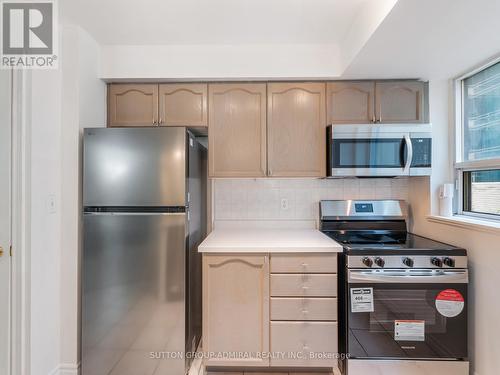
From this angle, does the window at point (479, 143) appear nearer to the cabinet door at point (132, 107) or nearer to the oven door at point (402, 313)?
the oven door at point (402, 313)

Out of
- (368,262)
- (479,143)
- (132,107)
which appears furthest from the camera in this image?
(132,107)

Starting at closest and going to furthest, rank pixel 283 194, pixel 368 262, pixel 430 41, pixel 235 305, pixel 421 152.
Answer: pixel 430 41, pixel 368 262, pixel 235 305, pixel 421 152, pixel 283 194

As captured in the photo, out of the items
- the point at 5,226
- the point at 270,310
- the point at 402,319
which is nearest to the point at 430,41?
the point at 402,319

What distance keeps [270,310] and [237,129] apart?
4.42ft

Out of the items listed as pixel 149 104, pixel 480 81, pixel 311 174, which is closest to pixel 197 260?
pixel 311 174

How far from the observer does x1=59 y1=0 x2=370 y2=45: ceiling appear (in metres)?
1.60

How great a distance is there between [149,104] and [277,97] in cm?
102

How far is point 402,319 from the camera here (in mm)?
1679

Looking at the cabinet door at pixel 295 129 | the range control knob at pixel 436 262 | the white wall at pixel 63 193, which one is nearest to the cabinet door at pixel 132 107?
the white wall at pixel 63 193

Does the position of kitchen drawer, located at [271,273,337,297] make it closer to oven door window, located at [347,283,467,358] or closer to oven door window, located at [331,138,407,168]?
oven door window, located at [347,283,467,358]

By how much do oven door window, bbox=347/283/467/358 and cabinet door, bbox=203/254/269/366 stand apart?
570mm

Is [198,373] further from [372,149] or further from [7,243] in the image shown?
[372,149]

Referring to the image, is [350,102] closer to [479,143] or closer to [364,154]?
[364,154]

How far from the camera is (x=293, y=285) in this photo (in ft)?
5.82
